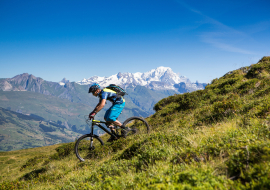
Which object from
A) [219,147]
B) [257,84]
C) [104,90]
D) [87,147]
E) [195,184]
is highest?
[257,84]

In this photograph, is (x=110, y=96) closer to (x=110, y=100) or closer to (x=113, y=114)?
(x=110, y=100)

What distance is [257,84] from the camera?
36.1ft

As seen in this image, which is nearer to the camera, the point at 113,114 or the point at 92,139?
the point at 113,114

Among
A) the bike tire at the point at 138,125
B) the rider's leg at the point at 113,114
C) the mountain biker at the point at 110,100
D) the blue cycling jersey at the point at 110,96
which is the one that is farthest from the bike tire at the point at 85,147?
the blue cycling jersey at the point at 110,96

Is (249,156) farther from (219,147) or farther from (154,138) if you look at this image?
(154,138)

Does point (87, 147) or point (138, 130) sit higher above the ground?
point (138, 130)

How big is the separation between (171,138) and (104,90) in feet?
14.6

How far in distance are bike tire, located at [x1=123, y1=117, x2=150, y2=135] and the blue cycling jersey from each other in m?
1.29

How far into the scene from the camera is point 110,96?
8.22m

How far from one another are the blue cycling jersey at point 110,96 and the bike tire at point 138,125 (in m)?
1.29

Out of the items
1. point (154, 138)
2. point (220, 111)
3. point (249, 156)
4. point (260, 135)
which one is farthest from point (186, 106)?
point (249, 156)

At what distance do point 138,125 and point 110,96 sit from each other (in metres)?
2.58

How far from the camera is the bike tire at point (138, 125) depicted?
8.86 metres

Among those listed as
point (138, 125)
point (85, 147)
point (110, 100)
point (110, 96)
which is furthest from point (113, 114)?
point (85, 147)
